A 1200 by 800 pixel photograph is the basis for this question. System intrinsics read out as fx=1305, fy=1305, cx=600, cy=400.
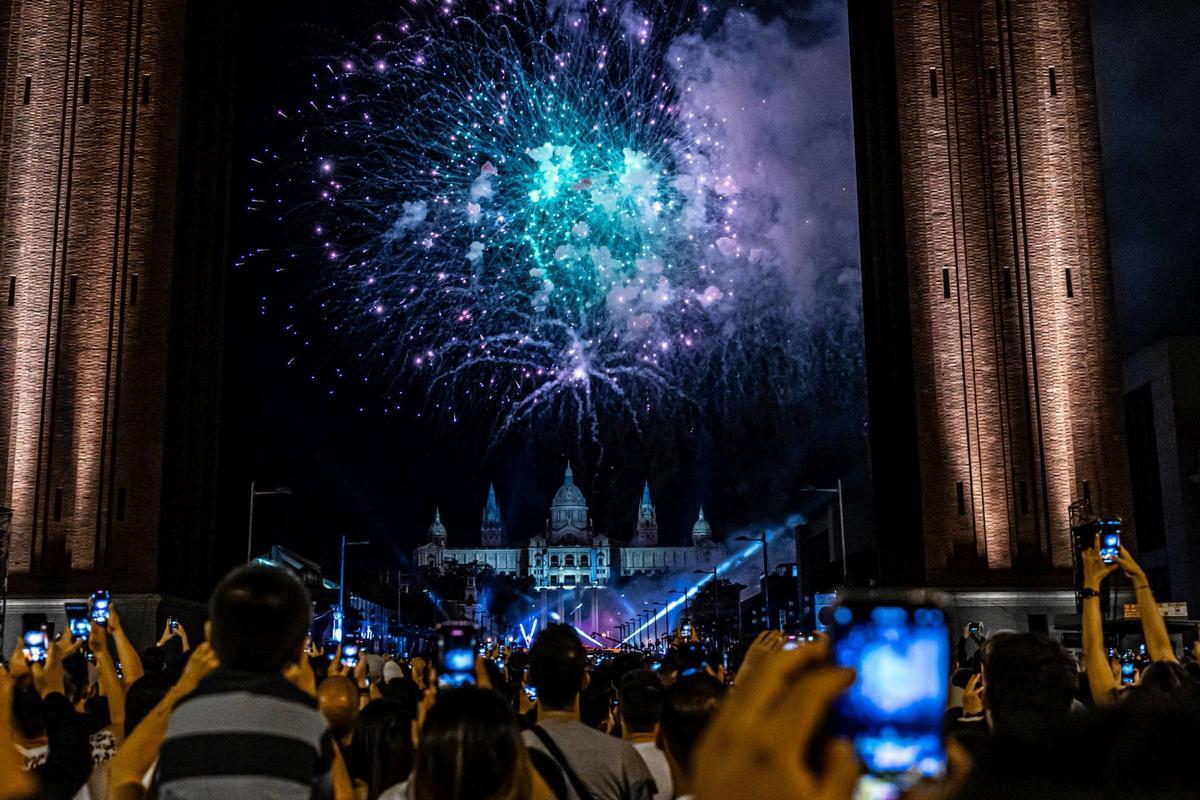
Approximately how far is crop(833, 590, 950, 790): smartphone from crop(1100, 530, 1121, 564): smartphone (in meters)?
7.30

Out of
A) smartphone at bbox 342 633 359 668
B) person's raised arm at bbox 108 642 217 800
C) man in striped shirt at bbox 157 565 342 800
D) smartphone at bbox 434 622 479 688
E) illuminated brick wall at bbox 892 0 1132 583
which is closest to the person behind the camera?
man in striped shirt at bbox 157 565 342 800

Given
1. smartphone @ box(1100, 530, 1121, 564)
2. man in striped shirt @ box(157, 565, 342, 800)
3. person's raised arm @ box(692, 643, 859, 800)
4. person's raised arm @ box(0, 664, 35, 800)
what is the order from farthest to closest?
smartphone @ box(1100, 530, 1121, 564)
man in striped shirt @ box(157, 565, 342, 800)
person's raised arm @ box(0, 664, 35, 800)
person's raised arm @ box(692, 643, 859, 800)

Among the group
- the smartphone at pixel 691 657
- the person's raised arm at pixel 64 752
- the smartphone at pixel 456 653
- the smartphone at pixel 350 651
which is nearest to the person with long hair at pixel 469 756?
the smartphone at pixel 456 653

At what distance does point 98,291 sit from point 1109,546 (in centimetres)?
2992

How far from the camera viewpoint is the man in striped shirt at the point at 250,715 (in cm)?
396

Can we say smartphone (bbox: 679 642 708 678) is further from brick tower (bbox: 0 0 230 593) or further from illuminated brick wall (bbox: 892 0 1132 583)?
brick tower (bbox: 0 0 230 593)

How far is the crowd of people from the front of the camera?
2266mm

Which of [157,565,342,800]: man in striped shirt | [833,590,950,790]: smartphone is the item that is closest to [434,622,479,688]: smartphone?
[157,565,342,800]: man in striped shirt

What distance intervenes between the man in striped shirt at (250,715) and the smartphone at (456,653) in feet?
6.63

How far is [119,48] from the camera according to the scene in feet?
116

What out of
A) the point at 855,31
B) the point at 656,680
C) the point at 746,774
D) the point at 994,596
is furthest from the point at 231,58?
the point at 746,774

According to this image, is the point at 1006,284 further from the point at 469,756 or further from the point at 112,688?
the point at 469,756

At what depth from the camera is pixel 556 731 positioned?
6.06 metres

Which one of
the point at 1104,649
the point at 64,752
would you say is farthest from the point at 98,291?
the point at 1104,649
